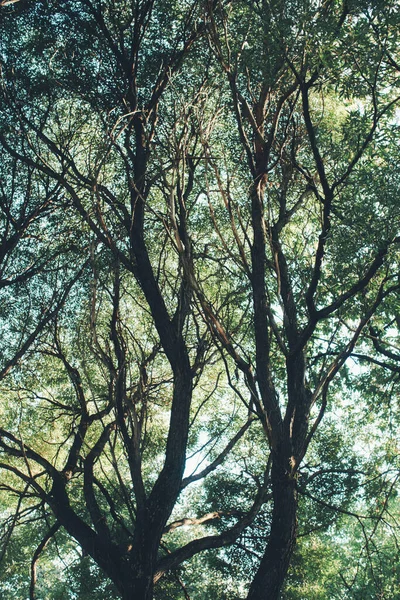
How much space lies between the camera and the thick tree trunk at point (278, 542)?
5.36 meters

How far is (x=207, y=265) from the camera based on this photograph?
32.0 ft

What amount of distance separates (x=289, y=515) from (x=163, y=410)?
23.1ft

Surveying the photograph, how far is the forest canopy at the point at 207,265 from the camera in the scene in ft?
18.1

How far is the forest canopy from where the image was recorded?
5527mm

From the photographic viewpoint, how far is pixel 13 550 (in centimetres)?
1686

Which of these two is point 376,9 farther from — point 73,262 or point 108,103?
point 73,262

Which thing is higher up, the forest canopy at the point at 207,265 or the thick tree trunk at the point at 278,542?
the forest canopy at the point at 207,265

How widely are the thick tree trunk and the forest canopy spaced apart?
0.8 inches

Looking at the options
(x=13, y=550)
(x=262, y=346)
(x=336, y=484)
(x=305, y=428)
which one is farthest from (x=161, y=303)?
(x=13, y=550)

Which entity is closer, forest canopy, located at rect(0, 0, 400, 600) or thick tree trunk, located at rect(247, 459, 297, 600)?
thick tree trunk, located at rect(247, 459, 297, 600)

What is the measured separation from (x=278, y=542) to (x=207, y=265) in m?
5.12

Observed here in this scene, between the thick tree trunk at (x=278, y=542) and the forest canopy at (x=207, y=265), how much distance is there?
20 millimetres

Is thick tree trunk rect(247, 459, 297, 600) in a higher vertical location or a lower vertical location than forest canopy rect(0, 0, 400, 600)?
lower

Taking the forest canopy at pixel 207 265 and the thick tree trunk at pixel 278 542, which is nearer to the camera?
the thick tree trunk at pixel 278 542
